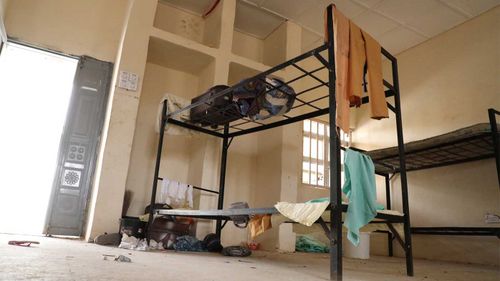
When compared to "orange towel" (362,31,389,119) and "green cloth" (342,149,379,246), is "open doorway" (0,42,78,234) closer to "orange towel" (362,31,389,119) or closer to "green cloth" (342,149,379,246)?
"orange towel" (362,31,389,119)

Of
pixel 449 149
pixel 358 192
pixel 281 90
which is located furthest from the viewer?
pixel 449 149

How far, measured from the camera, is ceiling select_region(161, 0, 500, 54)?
414 cm

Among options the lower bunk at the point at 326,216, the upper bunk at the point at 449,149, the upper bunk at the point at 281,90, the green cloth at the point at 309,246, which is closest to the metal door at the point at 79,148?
the upper bunk at the point at 281,90

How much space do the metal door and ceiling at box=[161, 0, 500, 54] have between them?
1547 millimetres

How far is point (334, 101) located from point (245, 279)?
1.08 metres

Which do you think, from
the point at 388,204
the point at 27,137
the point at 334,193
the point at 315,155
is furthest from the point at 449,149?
the point at 27,137

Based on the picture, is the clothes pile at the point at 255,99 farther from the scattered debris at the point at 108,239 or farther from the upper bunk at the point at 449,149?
the scattered debris at the point at 108,239

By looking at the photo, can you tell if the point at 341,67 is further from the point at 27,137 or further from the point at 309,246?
the point at 27,137

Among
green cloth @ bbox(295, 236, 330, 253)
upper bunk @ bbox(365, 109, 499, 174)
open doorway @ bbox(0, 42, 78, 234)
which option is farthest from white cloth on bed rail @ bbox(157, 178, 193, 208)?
open doorway @ bbox(0, 42, 78, 234)

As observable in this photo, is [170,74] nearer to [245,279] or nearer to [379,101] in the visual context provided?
[379,101]

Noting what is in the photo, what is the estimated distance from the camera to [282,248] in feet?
12.4

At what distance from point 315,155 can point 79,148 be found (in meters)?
3.23

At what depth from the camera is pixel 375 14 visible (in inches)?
172

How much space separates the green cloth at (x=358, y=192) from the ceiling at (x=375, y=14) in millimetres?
3097
